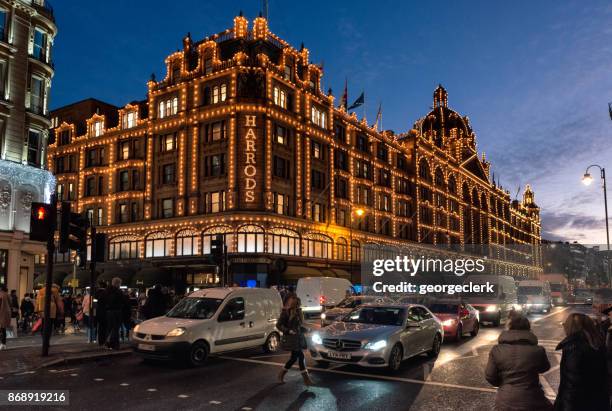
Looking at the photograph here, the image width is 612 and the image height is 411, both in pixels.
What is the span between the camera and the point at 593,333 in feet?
17.4

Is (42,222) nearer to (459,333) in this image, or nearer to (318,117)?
(459,333)

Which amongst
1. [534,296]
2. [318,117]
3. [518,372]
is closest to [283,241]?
[318,117]

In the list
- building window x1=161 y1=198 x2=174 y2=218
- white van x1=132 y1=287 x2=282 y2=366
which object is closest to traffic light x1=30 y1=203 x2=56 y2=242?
white van x1=132 y1=287 x2=282 y2=366

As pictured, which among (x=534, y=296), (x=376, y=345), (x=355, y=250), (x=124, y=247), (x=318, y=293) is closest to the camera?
(x=376, y=345)

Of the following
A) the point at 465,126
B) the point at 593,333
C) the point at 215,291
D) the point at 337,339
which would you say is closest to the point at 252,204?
the point at 215,291

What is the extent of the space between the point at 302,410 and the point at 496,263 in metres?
101

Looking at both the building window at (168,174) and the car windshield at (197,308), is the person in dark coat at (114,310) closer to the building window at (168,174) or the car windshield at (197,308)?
the car windshield at (197,308)

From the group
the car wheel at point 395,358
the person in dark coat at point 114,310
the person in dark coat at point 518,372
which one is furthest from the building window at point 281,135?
the person in dark coat at point 518,372

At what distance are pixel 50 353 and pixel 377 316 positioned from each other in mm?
8779

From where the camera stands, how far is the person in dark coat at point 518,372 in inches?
197

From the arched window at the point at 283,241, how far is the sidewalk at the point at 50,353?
24.5 m

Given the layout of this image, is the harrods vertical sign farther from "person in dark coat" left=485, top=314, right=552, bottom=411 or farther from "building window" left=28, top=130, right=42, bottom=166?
"person in dark coat" left=485, top=314, right=552, bottom=411

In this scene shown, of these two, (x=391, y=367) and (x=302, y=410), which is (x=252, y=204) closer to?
(x=391, y=367)

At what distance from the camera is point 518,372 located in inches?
200
